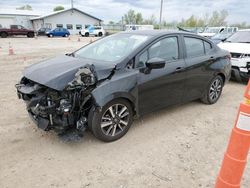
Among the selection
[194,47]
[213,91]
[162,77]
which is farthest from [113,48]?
[213,91]

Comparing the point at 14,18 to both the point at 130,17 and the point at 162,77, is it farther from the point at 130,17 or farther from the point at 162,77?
the point at 162,77

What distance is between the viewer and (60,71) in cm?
331

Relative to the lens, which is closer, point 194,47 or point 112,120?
point 112,120

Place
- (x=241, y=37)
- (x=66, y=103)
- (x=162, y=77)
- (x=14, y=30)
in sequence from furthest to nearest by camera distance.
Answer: (x=14, y=30), (x=241, y=37), (x=162, y=77), (x=66, y=103)

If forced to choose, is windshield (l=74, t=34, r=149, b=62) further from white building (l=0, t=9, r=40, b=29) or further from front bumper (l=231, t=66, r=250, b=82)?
white building (l=0, t=9, r=40, b=29)

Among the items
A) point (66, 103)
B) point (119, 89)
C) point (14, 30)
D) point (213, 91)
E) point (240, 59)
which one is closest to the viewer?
point (66, 103)

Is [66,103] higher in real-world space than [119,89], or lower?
lower

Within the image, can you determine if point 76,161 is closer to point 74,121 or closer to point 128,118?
point 74,121

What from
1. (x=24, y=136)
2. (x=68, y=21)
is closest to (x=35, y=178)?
(x=24, y=136)

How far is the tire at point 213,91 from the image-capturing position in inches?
197

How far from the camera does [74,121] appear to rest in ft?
10.5

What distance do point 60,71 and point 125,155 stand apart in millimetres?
1519

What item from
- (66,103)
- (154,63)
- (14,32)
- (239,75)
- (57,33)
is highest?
(154,63)

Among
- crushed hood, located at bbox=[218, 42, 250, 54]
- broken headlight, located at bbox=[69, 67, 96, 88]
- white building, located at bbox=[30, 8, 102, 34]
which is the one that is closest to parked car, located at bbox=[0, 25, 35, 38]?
white building, located at bbox=[30, 8, 102, 34]
